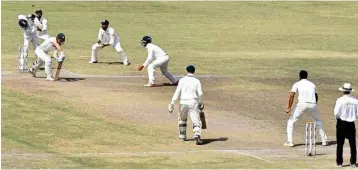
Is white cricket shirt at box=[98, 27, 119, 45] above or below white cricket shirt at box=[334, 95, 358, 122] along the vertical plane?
above

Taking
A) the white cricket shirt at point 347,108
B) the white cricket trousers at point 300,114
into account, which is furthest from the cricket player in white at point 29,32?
the white cricket shirt at point 347,108

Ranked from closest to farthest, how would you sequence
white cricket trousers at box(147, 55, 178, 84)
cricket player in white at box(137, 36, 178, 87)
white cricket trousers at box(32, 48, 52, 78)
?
cricket player in white at box(137, 36, 178, 87), white cricket trousers at box(147, 55, 178, 84), white cricket trousers at box(32, 48, 52, 78)

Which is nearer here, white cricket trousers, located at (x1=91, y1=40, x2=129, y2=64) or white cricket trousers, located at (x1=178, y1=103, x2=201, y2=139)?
white cricket trousers, located at (x1=178, y1=103, x2=201, y2=139)

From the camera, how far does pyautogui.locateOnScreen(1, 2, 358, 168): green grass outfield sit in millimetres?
27453

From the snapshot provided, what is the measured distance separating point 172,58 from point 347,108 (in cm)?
2275

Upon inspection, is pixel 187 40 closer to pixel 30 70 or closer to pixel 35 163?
pixel 30 70

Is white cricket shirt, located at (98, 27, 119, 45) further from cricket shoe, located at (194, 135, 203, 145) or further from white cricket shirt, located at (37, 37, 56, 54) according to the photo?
cricket shoe, located at (194, 135, 203, 145)

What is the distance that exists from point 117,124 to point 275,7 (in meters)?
43.1

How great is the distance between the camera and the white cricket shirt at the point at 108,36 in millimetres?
43562

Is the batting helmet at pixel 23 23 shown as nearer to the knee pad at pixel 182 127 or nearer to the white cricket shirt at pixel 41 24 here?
the white cricket shirt at pixel 41 24

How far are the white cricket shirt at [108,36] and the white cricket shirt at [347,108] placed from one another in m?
18.7

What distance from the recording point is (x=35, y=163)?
1004 inches

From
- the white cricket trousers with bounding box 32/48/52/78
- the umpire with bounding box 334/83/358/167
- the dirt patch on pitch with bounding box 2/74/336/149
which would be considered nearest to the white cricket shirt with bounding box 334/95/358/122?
the umpire with bounding box 334/83/358/167

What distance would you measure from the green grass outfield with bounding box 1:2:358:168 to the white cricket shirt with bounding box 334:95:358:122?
1.35 meters
